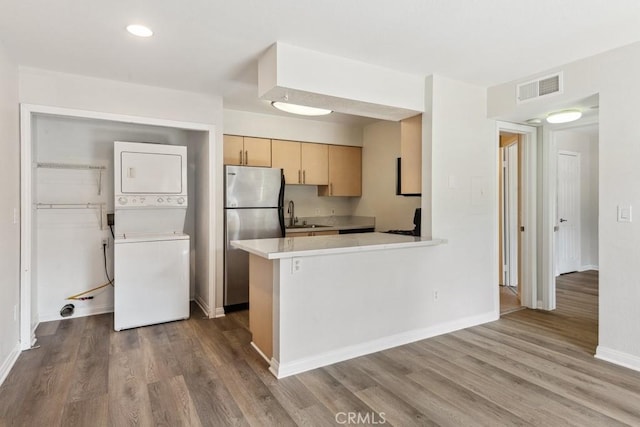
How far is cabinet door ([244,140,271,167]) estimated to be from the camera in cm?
461

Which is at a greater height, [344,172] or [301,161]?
[301,161]

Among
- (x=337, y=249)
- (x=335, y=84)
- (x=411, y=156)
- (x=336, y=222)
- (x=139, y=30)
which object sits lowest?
(x=337, y=249)

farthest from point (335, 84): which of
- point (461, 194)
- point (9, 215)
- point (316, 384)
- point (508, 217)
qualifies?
point (508, 217)

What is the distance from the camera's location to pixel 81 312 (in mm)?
3984

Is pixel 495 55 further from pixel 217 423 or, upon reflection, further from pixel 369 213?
pixel 217 423

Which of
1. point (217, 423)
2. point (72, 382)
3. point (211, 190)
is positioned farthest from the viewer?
point (211, 190)

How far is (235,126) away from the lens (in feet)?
14.9

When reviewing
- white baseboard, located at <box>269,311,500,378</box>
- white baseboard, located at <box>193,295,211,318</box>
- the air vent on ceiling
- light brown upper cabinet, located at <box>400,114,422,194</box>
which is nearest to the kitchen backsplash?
white baseboard, located at <box>193,295,211,318</box>

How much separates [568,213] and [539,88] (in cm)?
386

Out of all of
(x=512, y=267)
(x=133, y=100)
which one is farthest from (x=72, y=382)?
(x=512, y=267)

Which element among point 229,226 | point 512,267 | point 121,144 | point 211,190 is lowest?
point 512,267

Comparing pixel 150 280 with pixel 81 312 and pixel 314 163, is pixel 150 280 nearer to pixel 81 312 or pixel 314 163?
pixel 81 312

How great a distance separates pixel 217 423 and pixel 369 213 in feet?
12.3

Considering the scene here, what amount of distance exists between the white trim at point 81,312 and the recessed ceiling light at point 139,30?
9.99 feet
